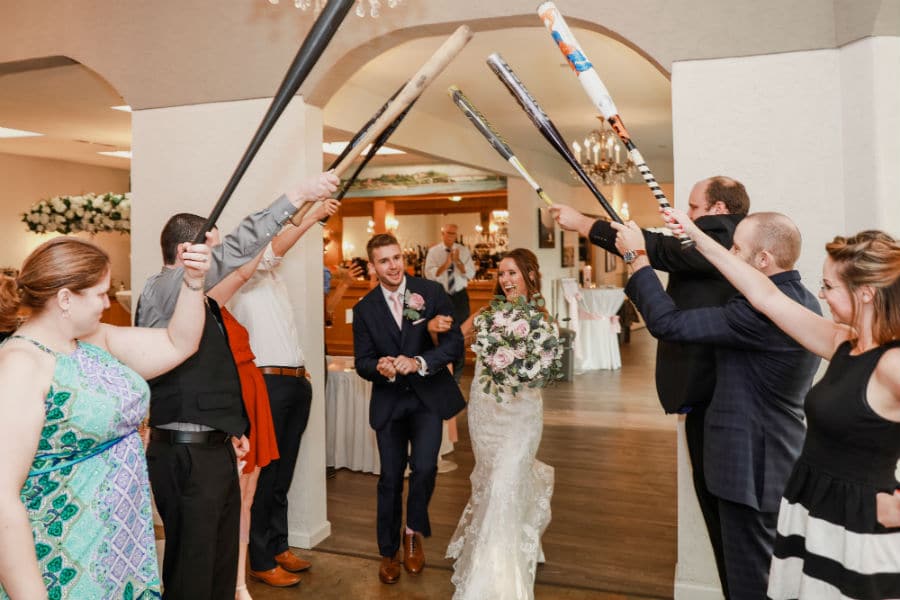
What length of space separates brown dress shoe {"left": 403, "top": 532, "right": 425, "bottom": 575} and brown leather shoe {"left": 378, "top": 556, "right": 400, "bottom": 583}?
0.28 feet

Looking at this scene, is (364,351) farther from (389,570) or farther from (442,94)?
(442,94)

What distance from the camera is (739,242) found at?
2377 mm

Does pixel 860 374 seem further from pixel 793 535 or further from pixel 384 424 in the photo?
pixel 384 424

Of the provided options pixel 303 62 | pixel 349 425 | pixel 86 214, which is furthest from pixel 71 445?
pixel 86 214

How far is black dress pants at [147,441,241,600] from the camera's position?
2389mm

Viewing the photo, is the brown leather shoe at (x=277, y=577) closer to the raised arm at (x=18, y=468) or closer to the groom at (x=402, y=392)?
the groom at (x=402, y=392)

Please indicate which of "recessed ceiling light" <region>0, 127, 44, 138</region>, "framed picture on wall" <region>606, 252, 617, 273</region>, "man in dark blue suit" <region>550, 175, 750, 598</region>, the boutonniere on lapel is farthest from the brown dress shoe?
"framed picture on wall" <region>606, 252, 617, 273</region>

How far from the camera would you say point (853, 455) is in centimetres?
185

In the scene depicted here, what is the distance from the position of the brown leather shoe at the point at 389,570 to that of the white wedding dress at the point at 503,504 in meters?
0.28

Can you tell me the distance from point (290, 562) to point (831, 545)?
2632mm

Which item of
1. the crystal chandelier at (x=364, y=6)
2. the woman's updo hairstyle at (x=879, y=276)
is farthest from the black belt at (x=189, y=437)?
the crystal chandelier at (x=364, y=6)

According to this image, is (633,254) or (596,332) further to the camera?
(596,332)

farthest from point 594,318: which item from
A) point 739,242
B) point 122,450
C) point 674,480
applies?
point 122,450

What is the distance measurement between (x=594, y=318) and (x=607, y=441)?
181 inches
